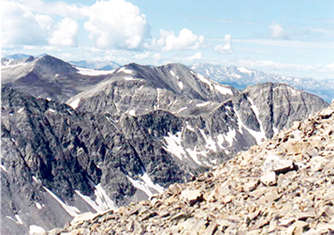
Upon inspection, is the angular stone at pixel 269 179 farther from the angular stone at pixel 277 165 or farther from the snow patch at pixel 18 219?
the snow patch at pixel 18 219

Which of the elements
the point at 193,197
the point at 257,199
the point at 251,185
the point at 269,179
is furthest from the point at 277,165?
the point at 193,197

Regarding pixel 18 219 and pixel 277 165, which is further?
pixel 18 219

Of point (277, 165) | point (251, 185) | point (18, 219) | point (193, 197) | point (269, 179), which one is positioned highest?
point (277, 165)

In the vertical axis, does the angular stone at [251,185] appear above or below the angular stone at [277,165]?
below

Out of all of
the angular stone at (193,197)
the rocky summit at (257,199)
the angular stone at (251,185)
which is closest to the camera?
the rocky summit at (257,199)

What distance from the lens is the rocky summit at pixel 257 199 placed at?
21.4 metres

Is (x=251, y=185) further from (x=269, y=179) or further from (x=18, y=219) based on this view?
(x=18, y=219)

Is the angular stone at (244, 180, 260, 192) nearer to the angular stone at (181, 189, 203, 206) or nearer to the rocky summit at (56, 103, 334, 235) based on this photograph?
the rocky summit at (56, 103, 334, 235)

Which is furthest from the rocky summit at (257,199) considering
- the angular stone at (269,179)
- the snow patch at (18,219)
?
the snow patch at (18,219)

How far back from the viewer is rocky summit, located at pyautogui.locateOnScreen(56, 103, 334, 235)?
2141cm

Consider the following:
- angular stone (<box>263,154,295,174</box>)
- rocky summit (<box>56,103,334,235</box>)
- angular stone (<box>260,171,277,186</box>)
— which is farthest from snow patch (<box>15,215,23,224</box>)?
angular stone (<box>260,171,277,186</box>)

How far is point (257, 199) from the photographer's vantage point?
85.2 ft

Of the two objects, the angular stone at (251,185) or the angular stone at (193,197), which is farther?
the angular stone at (193,197)

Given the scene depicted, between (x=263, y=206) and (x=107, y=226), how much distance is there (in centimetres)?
1471
